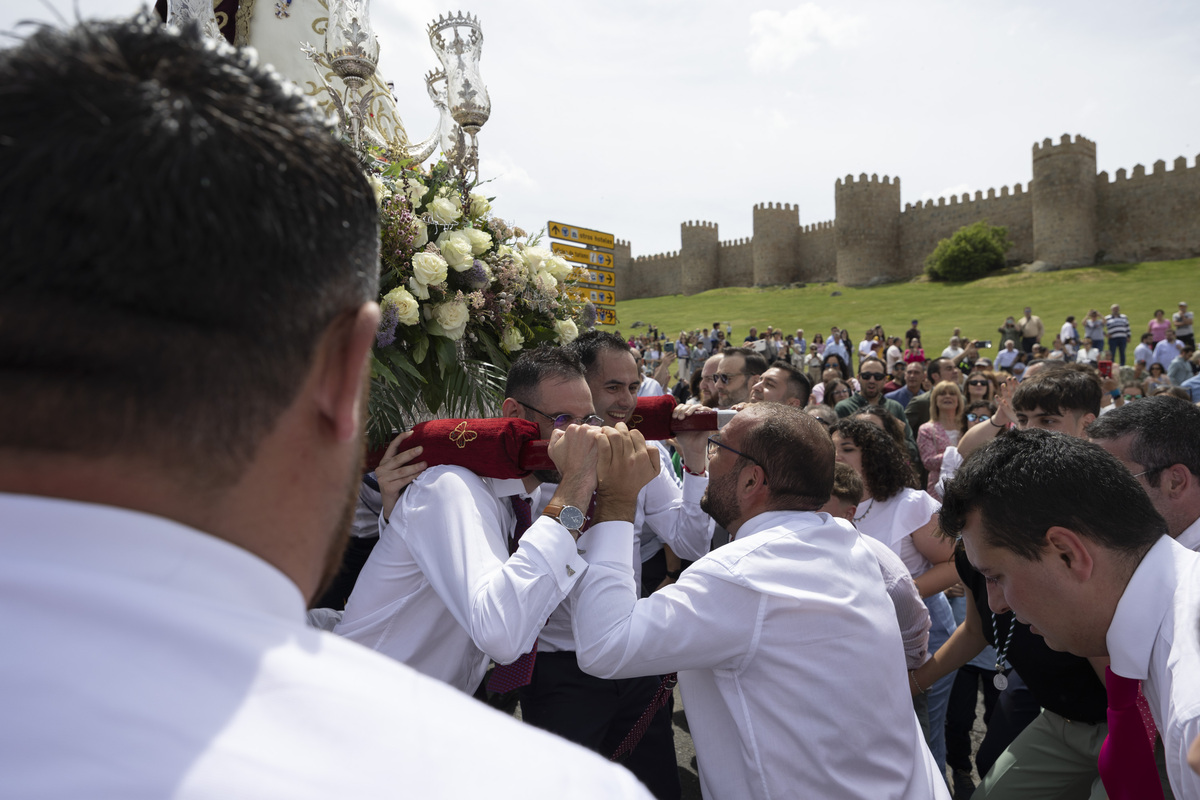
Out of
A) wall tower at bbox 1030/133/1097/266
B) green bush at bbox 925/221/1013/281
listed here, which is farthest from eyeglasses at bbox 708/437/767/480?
wall tower at bbox 1030/133/1097/266

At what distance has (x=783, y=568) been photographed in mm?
2393

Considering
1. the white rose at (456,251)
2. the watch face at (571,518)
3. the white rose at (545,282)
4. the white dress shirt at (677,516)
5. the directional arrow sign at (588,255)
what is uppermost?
the directional arrow sign at (588,255)

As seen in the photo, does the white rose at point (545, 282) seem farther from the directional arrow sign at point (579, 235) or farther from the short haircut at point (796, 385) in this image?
the directional arrow sign at point (579, 235)

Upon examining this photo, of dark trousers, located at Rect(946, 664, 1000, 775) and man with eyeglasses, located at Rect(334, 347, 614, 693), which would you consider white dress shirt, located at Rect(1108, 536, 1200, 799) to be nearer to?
man with eyeglasses, located at Rect(334, 347, 614, 693)

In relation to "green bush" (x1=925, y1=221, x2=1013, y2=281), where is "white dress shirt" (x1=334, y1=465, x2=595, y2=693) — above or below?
below

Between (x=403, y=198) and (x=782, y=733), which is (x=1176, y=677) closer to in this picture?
(x=782, y=733)

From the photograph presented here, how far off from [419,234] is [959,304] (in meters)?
40.9

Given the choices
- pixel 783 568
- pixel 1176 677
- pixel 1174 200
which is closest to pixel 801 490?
pixel 783 568

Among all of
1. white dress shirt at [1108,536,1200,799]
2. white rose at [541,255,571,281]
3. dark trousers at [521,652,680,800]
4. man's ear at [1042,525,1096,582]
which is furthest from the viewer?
white rose at [541,255,571,281]

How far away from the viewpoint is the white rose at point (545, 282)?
4.05 metres

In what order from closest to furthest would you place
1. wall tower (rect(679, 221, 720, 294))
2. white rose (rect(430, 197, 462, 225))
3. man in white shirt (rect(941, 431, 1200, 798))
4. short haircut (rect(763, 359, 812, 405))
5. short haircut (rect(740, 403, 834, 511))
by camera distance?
man in white shirt (rect(941, 431, 1200, 798)), short haircut (rect(740, 403, 834, 511)), white rose (rect(430, 197, 462, 225)), short haircut (rect(763, 359, 812, 405)), wall tower (rect(679, 221, 720, 294))

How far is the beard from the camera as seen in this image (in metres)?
2.89

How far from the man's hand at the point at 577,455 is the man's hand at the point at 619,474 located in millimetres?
35

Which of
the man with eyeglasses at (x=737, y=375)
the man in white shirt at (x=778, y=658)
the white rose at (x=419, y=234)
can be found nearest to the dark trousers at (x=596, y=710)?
the man in white shirt at (x=778, y=658)
